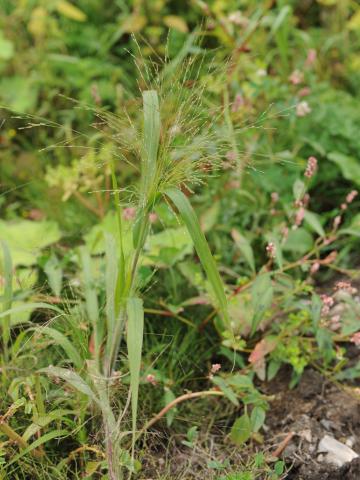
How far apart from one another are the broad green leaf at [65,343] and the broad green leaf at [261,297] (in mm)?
443

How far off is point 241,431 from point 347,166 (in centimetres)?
110

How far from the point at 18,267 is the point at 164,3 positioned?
177 centimetres

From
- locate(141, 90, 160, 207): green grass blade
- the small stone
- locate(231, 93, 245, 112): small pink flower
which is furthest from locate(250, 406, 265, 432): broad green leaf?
locate(231, 93, 245, 112): small pink flower

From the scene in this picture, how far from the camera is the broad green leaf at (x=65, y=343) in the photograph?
146cm

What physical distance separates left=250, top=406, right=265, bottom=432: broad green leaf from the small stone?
0.53 feet

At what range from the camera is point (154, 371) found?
1731mm

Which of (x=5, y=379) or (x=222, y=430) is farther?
(x=222, y=430)

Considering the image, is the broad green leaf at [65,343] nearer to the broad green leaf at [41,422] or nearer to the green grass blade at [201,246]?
the broad green leaf at [41,422]

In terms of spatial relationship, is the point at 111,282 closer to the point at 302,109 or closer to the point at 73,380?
the point at 73,380

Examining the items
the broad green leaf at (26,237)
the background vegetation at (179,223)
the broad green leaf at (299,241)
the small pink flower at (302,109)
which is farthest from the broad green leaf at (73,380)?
the small pink flower at (302,109)

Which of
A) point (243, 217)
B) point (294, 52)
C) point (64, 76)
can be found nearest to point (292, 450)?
point (243, 217)

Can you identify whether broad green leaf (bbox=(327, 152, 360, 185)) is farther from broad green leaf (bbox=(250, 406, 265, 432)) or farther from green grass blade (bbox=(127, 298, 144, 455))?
green grass blade (bbox=(127, 298, 144, 455))

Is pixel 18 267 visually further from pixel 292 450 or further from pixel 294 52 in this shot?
pixel 294 52

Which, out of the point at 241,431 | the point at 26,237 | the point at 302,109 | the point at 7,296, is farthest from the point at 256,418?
the point at 302,109
